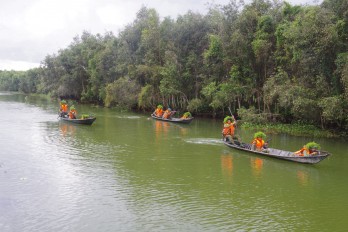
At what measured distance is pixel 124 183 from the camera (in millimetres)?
13664

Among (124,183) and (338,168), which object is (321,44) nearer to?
(338,168)

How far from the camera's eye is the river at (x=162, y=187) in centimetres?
1017

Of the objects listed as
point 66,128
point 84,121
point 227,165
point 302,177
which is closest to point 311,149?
point 302,177

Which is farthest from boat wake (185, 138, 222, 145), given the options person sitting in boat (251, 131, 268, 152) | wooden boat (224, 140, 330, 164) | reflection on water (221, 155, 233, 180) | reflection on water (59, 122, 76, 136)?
reflection on water (59, 122, 76, 136)

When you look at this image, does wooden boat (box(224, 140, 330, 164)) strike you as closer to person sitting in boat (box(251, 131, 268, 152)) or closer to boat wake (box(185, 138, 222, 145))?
person sitting in boat (box(251, 131, 268, 152))

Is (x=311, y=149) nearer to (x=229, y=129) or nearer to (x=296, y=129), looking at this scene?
(x=229, y=129)

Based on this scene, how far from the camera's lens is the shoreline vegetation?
22.0 metres

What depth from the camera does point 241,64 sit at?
3219 centimetres

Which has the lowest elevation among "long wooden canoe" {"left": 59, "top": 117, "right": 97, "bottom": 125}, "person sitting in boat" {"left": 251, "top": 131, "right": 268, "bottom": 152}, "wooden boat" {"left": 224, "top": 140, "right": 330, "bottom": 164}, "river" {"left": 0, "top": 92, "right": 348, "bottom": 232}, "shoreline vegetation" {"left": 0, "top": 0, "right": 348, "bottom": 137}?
"river" {"left": 0, "top": 92, "right": 348, "bottom": 232}

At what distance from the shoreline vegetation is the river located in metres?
3.62

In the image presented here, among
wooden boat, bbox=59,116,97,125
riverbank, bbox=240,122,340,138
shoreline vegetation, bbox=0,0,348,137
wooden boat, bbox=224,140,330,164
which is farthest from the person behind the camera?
wooden boat, bbox=59,116,97,125

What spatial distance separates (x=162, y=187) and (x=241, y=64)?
21.0 metres

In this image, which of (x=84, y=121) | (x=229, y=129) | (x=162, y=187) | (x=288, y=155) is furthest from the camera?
(x=84, y=121)

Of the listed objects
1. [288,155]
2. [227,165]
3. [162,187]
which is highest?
[288,155]
